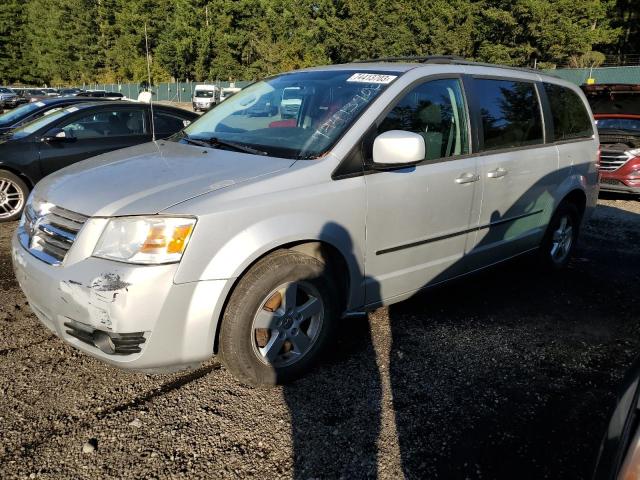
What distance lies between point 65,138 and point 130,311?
5.13 metres

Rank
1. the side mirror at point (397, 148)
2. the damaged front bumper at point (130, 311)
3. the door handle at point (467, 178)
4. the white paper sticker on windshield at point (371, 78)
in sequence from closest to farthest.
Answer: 1. the damaged front bumper at point (130, 311)
2. the side mirror at point (397, 148)
3. the white paper sticker on windshield at point (371, 78)
4. the door handle at point (467, 178)

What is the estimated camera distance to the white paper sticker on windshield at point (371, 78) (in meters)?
3.27

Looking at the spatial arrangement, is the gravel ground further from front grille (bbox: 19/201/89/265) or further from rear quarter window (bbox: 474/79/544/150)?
rear quarter window (bbox: 474/79/544/150)

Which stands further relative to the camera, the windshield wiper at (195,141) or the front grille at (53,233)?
the windshield wiper at (195,141)

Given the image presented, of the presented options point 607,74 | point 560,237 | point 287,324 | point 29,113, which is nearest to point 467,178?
point 287,324

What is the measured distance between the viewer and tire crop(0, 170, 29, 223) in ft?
20.6

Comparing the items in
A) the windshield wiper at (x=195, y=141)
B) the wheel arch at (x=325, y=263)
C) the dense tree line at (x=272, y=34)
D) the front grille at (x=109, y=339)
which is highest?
the dense tree line at (x=272, y=34)

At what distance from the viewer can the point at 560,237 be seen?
16.0 feet

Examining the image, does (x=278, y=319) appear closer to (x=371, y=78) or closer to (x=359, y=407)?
(x=359, y=407)

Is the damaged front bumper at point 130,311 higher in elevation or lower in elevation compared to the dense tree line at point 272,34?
lower

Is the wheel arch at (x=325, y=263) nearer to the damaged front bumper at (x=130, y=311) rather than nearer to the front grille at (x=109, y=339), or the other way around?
the damaged front bumper at (x=130, y=311)

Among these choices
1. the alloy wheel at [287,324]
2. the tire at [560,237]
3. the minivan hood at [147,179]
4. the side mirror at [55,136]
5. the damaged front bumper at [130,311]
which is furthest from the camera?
the side mirror at [55,136]

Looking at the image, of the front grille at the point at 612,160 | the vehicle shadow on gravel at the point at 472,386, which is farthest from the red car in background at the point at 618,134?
the vehicle shadow on gravel at the point at 472,386

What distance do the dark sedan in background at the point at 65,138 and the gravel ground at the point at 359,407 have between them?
296cm
